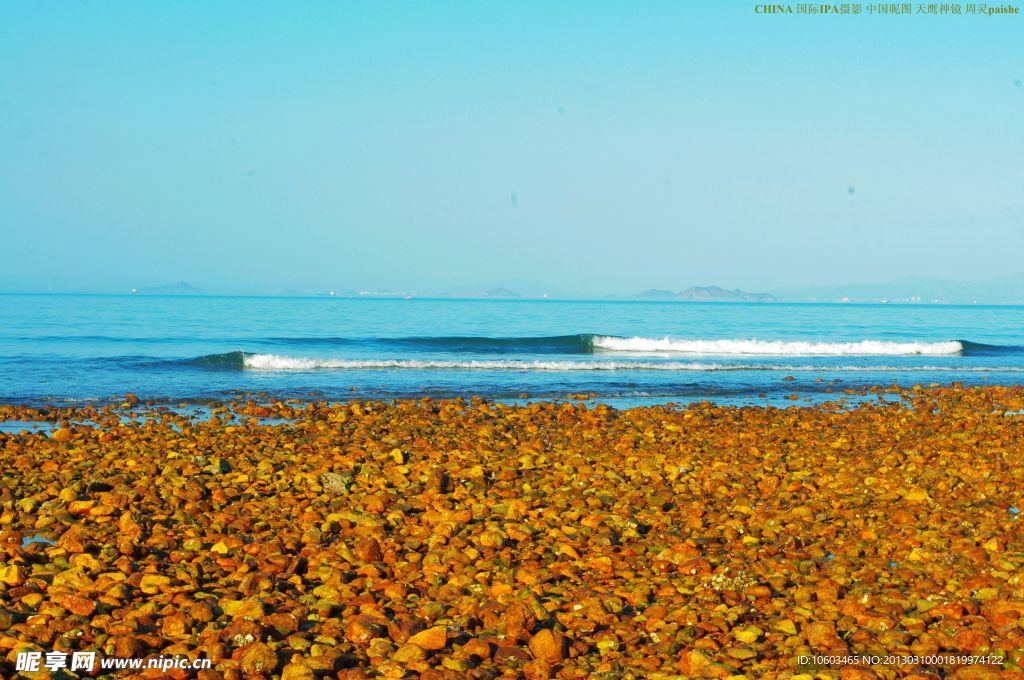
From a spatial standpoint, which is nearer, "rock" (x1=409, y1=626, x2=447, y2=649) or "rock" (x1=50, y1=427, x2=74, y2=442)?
"rock" (x1=409, y1=626, x2=447, y2=649)

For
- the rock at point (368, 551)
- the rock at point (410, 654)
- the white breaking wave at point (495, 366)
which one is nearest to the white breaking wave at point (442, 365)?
the white breaking wave at point (495, 366)

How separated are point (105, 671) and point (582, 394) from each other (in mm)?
14065

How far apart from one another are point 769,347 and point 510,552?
3120cm

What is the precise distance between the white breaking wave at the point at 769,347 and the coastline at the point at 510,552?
24.1 metres

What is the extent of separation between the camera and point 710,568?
5.96 meters

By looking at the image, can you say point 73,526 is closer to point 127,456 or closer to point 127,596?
point 127,596

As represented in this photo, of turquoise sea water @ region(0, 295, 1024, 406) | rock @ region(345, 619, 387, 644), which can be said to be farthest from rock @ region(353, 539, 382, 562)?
turquoise sea water @ region(0, 295, 1024, 406)

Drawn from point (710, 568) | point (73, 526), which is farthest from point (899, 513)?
point (73, 526)

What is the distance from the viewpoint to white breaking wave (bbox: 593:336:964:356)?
35.2 meters

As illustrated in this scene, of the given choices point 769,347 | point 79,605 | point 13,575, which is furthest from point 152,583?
point 769,347

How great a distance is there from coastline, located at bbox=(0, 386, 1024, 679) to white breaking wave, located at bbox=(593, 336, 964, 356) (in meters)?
24.1

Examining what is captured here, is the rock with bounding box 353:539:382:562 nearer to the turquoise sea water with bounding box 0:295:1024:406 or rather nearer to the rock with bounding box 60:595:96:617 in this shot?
the rock with bounding box 60:595:96:617

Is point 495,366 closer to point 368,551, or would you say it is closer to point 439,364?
point 439,364

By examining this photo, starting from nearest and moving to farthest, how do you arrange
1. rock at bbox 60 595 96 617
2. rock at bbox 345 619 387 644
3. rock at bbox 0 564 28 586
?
rock at bbox 345 619 387 644, rock at bbox 60 595 96 617, rock at bbox 0 564 28 586
